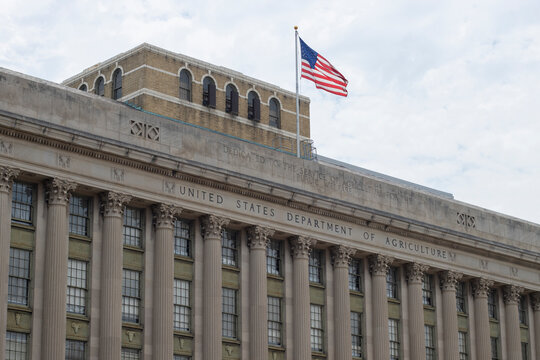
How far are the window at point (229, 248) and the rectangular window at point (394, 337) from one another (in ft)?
38.2

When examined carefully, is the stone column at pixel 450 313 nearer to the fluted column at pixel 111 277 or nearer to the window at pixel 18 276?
the fluted column at pixel 111 277

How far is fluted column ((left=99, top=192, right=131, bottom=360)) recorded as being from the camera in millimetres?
52000

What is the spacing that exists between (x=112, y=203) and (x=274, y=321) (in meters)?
11.7

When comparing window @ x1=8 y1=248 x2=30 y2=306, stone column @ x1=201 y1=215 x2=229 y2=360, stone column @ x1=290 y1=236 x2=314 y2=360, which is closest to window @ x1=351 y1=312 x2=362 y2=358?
stone column @ x1=290 y1=236 x2=314 y2=360

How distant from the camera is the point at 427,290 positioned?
2744 inches

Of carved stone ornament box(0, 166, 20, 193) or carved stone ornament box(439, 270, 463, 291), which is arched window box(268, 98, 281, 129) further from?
carved stone ornament box(0, 166, 20, 193)

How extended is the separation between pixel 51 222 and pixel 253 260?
12.0m

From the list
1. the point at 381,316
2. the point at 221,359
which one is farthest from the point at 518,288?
the point at 221,359

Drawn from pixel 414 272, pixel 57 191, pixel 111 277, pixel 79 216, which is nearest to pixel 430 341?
pixel 414 272

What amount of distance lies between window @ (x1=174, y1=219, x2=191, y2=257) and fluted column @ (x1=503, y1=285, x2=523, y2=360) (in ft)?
82.6

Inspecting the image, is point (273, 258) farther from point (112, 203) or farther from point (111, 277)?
point (111, 277)

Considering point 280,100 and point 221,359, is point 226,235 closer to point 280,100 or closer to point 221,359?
point 221,359

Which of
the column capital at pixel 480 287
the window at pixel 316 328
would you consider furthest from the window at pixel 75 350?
the column capital at pixel 480 287

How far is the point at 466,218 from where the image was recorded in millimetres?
73438
